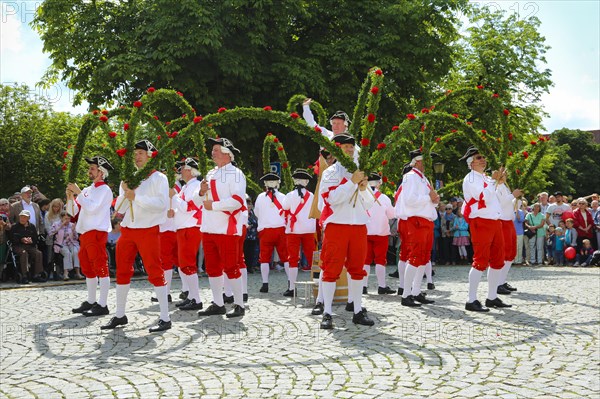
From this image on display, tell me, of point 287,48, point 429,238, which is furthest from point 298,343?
point 287,48

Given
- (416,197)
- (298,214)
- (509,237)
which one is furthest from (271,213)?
(509,237)

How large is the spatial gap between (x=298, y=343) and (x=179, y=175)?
5.56m

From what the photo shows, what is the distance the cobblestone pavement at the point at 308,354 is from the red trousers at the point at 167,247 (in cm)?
73

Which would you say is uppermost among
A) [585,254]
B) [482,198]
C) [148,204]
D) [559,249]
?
[482,198]

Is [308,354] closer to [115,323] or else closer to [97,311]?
[115,323]

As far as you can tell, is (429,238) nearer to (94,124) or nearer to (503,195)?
(503,195)

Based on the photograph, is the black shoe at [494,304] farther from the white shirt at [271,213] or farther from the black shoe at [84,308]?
the black shoe at [84,308]

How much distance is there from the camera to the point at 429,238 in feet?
35.3

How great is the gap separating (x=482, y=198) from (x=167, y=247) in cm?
490

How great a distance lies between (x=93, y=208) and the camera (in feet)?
32.4

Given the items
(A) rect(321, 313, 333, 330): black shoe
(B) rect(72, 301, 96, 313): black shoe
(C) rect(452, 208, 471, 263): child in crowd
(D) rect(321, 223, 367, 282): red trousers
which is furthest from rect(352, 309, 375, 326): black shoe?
(C) rect(452, 208, 471, 263): child in crowd

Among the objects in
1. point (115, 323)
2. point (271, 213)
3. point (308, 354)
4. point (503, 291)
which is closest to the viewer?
point (308, 354)

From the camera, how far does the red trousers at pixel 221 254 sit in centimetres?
921

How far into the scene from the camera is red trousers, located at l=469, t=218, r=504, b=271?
9.81 metres
